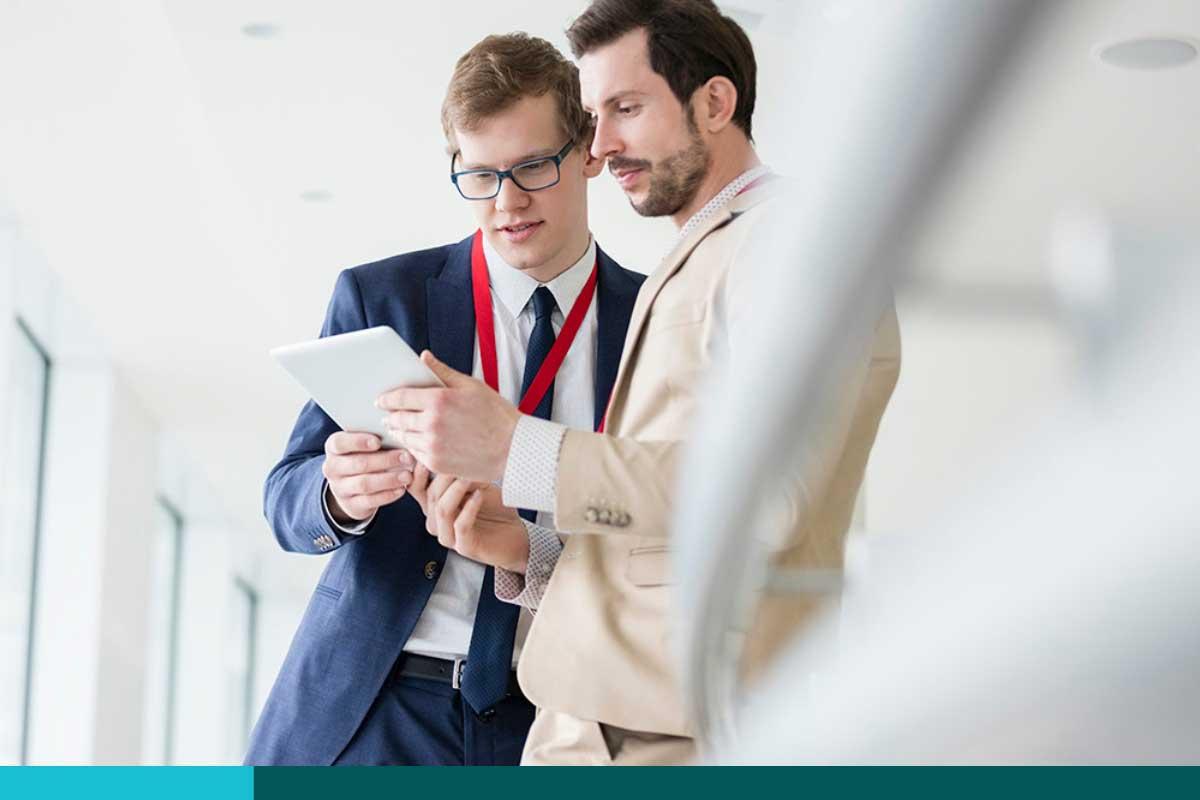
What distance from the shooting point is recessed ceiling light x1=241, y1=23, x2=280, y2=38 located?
577cm

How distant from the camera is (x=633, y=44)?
2.09 metres

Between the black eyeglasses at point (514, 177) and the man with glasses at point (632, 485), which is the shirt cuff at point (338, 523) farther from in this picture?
the black eyeglasses at point (514, 177)

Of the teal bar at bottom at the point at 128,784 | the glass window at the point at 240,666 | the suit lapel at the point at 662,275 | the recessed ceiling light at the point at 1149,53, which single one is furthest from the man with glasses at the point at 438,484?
the glass window at the point at 240,666

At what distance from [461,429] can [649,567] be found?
0.25 meters

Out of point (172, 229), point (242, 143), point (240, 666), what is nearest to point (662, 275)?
point (242, 143)

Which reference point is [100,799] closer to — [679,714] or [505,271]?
[679,714]

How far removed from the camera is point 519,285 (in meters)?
2.37

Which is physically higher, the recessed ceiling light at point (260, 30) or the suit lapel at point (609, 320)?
the recessed ceiling light at point (260, 30)

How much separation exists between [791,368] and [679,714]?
3.74 feet

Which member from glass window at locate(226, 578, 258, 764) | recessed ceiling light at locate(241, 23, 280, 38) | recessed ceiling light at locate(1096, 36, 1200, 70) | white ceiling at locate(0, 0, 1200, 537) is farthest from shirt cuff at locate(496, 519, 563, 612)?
glass window at locate(226, 578, 258, 764)

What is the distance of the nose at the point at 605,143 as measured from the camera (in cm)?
204

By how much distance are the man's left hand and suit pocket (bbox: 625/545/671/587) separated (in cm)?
17

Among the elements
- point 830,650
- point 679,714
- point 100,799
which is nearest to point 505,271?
point 679,714

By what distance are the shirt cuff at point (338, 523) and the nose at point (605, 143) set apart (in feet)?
1.75
